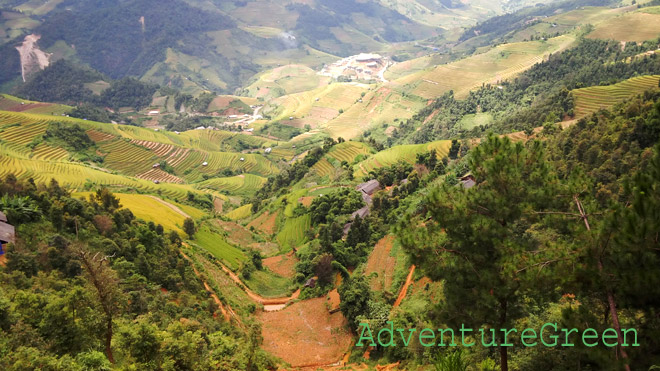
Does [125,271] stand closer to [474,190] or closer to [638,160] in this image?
[474,190]

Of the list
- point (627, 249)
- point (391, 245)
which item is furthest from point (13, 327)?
point (391, 245)

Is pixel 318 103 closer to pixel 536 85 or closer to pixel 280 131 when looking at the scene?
pixel 280 131

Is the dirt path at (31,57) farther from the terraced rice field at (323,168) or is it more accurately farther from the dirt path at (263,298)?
the dirt path at (263,298)

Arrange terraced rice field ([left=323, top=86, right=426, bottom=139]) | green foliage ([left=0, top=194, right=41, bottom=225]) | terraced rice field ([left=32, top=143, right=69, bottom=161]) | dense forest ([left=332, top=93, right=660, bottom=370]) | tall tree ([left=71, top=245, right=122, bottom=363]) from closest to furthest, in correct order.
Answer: dense forest ([left=332, top=93, right=660, bottom=370]) → tall tree ([left=71, top=245, right=122, bottom=363]) → green foliage ([left=0, top=194, right=41, bottom=225]) → terraced rice field ([left=32, top=143, right=69, bottom=161]) → terraced rice field ([left=323, top=86, right=426, bottom=139])

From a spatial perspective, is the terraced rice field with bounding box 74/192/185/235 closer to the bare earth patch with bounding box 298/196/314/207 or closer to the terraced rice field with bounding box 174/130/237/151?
the bare earth patch with bounding box 298/196/314/207

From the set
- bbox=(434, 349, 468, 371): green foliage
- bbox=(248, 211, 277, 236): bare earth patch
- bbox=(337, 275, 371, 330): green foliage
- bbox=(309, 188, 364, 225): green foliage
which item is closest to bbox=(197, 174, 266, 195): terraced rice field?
bbox=(248, 211, 277, 236): bare earth patch
